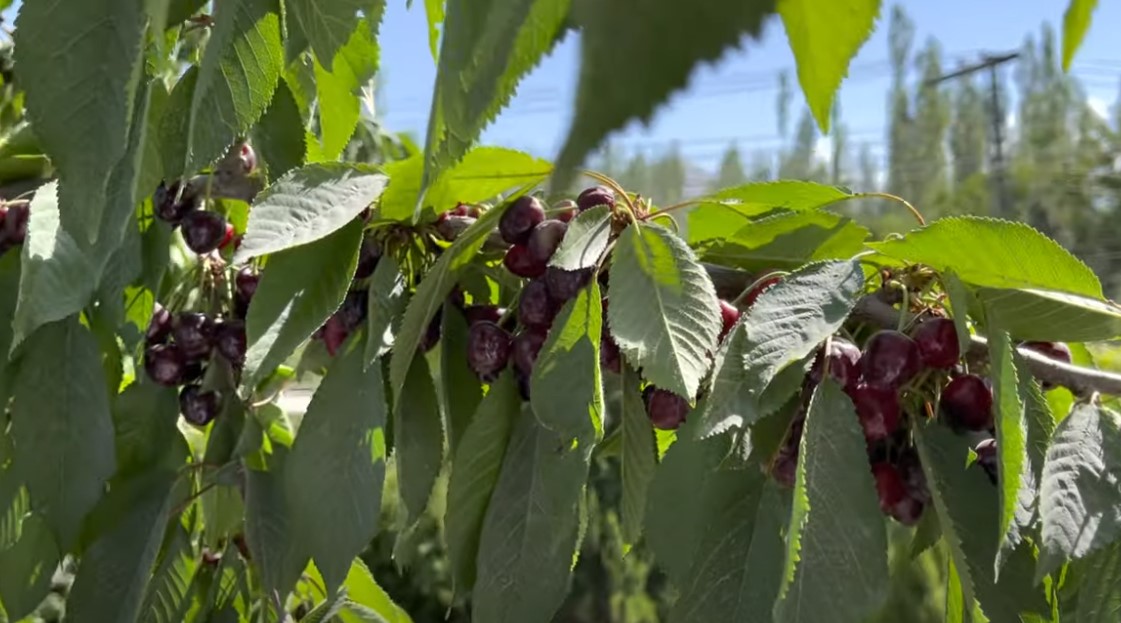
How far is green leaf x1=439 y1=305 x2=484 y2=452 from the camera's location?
537 mm

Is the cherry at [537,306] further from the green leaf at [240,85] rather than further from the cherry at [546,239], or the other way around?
the green leaf at [240,85]

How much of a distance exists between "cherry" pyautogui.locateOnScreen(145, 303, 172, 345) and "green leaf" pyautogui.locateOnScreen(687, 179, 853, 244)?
12.4 inches

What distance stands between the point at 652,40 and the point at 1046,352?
1.48 feet

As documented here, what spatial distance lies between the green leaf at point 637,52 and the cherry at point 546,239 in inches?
14.8

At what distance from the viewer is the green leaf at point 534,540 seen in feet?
1.44

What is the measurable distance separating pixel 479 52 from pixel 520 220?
350 millimetres

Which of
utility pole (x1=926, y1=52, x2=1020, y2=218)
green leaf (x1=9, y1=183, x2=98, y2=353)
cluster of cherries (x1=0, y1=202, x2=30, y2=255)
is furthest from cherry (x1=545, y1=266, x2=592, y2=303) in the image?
utility pole (x1=926, y1=52, x2=1020, y2=218)

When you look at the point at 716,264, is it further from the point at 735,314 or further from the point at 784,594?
the point at 784,594

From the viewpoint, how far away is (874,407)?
440 millimetres

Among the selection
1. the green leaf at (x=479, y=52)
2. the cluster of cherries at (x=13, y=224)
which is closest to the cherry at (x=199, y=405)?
the cluster of cherries at (x=13, y=224)

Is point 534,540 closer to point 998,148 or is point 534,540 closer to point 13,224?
point 13,224

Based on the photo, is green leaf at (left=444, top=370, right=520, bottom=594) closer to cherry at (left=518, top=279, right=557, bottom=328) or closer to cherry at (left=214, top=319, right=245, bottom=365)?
cherry at (left=518, top=279, right=557, bottom=328)

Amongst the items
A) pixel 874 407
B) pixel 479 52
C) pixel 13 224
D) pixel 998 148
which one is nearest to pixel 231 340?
pixel 13 224

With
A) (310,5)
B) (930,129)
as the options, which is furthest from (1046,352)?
(930,129)
